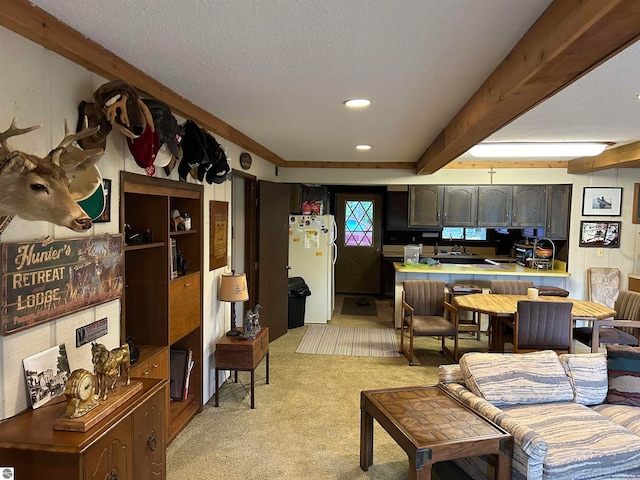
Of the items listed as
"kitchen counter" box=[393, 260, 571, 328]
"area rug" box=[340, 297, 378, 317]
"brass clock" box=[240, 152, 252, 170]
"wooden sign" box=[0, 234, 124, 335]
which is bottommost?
"area rug" box=[340, 297, 378, 317]

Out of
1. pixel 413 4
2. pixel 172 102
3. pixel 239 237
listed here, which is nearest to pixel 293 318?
pixel 239 237

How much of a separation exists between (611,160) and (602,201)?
4.04 ft

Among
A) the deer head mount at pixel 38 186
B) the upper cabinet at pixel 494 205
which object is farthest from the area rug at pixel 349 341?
the deer head mount at pixel 38 186

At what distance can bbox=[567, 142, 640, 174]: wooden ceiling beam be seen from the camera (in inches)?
171

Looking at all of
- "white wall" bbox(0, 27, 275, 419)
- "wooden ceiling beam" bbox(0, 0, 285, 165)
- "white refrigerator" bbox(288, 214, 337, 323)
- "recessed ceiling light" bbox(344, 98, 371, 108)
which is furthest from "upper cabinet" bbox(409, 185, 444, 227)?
"white wall" bbox(0, 27, 275, 419)

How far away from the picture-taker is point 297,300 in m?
6.13

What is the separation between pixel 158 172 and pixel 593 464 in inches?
115

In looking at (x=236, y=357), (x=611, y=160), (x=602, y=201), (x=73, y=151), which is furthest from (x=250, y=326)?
(x=602, y=201)

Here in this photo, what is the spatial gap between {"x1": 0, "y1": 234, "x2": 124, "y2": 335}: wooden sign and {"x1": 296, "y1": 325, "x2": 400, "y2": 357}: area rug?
325cm

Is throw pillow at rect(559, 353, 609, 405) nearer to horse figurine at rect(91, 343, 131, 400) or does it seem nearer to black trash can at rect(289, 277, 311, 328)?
horse figurine at rect(91, 343, 131, 400)

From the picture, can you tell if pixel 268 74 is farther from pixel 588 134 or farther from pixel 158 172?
pixel 588 134

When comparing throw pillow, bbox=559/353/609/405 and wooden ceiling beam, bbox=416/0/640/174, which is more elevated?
wooden ceiling beam, bbox=416/0/640/174

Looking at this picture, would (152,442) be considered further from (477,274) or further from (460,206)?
(460,206)

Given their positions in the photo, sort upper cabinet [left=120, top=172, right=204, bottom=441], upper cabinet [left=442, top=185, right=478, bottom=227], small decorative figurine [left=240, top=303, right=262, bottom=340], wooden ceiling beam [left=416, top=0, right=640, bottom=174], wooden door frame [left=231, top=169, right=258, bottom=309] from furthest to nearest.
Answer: upper cabinet [left=442, top=185, right=478, bottom=227]
wooden door frame [left=231, top=169, right=258, bottom=309]
small decorative figurine [left=240, top=303, right=262, bottom=340]
upper cabinet [left=120, top=172, right=204, bottom=441]
wooden ceiling beam [left=416, top=0, right=640, bottom=174]
